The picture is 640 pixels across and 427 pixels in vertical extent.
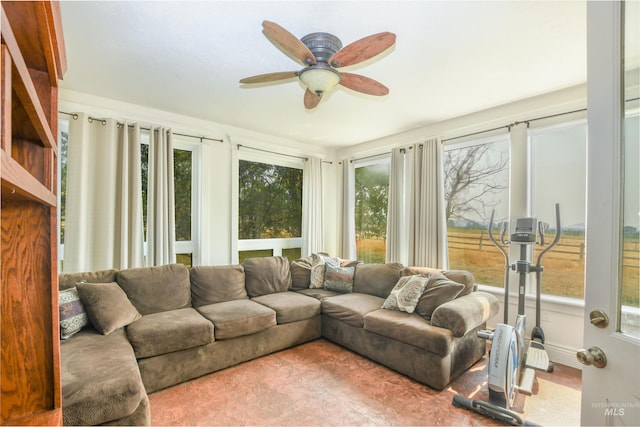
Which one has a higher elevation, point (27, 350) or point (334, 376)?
point (27, 350)

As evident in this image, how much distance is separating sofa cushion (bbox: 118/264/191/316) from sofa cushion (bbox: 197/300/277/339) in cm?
25

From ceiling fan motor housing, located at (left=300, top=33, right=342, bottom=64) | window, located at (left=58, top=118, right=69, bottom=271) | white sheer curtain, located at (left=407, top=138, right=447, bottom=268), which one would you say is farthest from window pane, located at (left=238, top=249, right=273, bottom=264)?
ceiling fan motor housing, located at (left=300, top=33, right=342, bottom=64)

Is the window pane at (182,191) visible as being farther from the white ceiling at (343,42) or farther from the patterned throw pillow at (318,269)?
the patterned throw pillow at (318,269)

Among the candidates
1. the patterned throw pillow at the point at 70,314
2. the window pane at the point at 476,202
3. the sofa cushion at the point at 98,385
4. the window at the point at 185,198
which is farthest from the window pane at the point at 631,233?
the window at the point at 185,198

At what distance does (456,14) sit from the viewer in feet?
5.91

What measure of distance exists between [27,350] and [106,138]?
2.99 meters

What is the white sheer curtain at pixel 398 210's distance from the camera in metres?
4.19

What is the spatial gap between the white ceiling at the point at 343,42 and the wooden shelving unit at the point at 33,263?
1298 mm

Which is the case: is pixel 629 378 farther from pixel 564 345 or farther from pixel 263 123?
pixel 263 123

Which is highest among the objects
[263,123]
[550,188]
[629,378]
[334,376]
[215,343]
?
[263,123]

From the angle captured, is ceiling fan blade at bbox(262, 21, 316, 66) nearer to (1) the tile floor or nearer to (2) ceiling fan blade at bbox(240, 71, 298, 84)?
(2) ceiling fan blade at bbox(240, 71, 298, 84)

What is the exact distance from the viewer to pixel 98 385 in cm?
155

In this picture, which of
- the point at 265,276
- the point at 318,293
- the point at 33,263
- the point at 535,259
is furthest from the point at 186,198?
the point at 535,259

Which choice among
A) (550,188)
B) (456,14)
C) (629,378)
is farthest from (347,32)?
(550,188)
